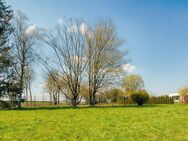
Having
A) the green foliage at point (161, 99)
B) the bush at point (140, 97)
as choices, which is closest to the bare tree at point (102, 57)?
the bush at point (140, 97)

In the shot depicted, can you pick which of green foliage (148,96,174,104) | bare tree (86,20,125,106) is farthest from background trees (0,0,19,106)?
green foliage (148,96,174,104)

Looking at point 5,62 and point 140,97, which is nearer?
point 5,62

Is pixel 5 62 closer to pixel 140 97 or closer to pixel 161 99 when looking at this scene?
pixel 140 97

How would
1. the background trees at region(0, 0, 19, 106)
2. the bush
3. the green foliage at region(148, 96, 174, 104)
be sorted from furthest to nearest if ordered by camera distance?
the green foliage at region(148, 96, 174, 104), the bush, the background trees at region(0, 0, 19, 106)

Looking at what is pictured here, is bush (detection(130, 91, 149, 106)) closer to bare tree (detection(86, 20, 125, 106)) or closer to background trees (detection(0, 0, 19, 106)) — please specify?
bare tree (detection(86, 20, 125, 106))

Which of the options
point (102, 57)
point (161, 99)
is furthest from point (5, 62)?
point (161, 99)

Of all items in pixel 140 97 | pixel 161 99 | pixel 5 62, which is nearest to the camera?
pixel 5 62

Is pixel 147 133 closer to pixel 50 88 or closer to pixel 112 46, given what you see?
pixel 112 46

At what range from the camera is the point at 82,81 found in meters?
48.8

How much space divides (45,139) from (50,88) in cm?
6500

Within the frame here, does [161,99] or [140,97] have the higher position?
[140,97]

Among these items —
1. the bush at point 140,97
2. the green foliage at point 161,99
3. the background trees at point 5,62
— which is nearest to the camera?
the background trees at point 5,62

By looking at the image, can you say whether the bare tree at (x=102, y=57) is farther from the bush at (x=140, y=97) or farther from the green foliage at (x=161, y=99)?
the green foliage at (x=161, y=99)

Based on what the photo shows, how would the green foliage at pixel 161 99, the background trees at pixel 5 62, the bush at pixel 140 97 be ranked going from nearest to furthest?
the background trees at pixel 5 62 < the bush at pixel 140 97 < the green foliage at pixel 161 99
